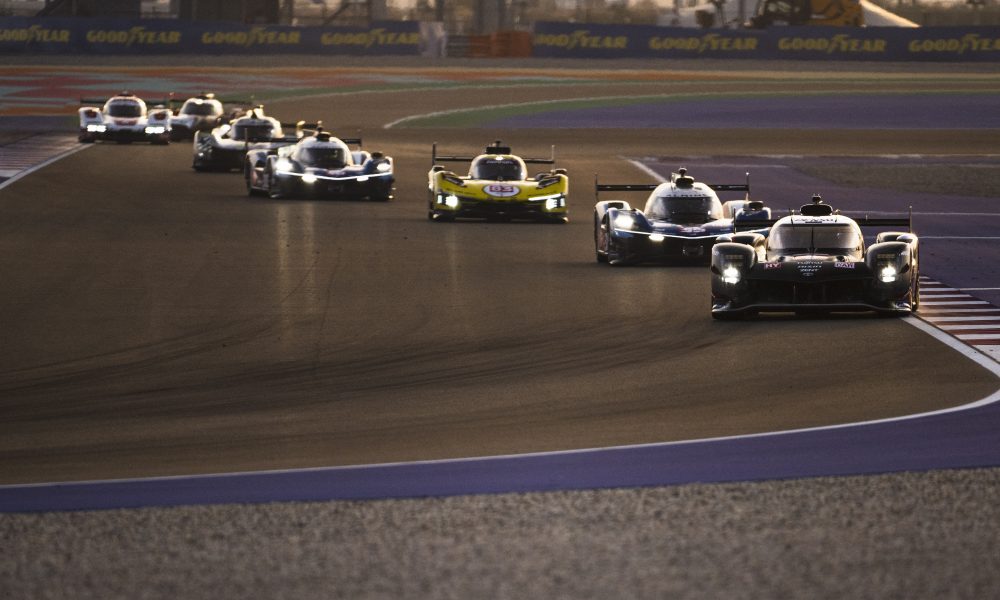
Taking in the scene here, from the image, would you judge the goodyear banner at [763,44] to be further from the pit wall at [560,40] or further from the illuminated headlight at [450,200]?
the illuminated headlight at [450,200]

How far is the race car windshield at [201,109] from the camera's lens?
58.1m

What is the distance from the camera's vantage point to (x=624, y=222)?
2708cm

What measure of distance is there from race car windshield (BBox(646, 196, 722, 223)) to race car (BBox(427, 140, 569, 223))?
6132mm

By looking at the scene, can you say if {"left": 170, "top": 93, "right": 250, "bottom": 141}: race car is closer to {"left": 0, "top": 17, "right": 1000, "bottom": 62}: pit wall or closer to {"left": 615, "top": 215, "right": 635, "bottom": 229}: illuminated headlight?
{"left": 0, "top": 17, "right": 1000, "bottom": 62}: pit wall

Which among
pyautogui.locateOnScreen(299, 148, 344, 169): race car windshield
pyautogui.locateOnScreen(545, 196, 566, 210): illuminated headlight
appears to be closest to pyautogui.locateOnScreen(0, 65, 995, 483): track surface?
pyautogui.locateOnScreen(545, 196, 566, 210): illuminated headlight

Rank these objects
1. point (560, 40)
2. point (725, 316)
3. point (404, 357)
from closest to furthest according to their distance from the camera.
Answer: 1. point (404, 357)
2. point (725, 316)
3. point (560, 40)

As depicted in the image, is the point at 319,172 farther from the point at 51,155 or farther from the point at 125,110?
the point at 125,110

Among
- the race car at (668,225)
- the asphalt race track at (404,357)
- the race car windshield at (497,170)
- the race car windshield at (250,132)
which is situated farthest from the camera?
the race car windshield at (250,132)

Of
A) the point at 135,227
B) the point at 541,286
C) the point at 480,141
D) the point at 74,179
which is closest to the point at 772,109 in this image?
the point at 480,141

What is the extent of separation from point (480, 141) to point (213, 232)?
26.8 m

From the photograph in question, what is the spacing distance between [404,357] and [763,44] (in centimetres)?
6954

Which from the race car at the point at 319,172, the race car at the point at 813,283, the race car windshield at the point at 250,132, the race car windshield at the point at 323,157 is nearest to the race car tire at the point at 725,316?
the race car at the point at 813,283

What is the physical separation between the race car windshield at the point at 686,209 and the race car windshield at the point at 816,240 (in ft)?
16.5

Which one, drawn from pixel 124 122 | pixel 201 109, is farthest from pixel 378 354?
pixel 201 109
